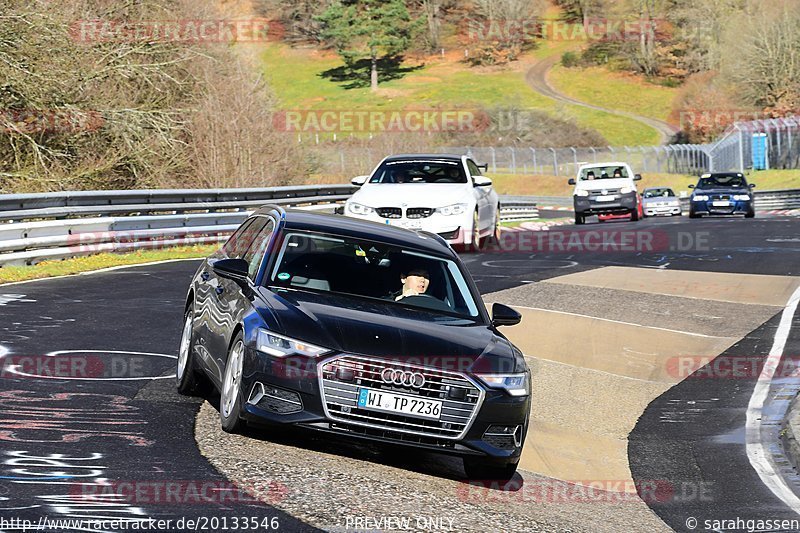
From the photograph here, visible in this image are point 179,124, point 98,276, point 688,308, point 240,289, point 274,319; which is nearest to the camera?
point 274,319

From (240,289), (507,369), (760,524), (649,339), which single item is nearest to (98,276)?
(649,339)

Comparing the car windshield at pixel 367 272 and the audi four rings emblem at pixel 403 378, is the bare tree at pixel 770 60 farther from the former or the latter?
the audi four rings emblem at pixel 403 378

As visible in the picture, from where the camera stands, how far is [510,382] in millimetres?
7598

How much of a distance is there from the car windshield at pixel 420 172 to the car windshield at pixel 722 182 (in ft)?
69.3

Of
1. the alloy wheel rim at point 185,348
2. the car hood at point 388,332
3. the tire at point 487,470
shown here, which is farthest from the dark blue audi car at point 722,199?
the tire at point 487,470

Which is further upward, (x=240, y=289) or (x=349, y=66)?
(x=240, y=289)

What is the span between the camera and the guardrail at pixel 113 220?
18422 mm

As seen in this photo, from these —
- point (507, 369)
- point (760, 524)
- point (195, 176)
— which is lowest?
point (195, 176)

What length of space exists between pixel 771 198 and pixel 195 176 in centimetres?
3216

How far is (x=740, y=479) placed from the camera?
330 inches

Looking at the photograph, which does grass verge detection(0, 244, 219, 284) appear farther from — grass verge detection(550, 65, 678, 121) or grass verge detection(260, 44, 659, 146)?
grass verge detection(550, 65, 678, 121)

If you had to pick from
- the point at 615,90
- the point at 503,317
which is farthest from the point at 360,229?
the point at 615,90

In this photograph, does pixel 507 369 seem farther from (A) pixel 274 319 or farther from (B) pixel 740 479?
(B) pixel 740 479
